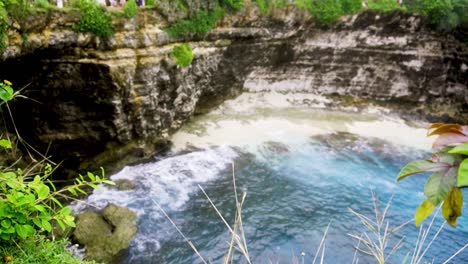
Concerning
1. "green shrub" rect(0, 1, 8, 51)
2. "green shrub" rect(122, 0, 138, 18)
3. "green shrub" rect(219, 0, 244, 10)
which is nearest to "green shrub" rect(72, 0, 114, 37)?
"green shrub" rect(122, 0, 138, 18)

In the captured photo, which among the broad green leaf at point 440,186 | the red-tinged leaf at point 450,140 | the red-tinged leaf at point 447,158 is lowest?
the broad green leaf at point 440,186

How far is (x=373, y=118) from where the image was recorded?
21203mm

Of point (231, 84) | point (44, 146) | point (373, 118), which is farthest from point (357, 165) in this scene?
point (44, 146)

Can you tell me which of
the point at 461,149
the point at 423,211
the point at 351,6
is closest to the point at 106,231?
the point at 423,211

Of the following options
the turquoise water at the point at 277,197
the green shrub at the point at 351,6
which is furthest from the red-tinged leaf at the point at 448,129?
the green shrub at the point at 351,6

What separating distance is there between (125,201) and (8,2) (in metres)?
6.93

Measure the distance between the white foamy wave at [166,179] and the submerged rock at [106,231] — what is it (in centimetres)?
62

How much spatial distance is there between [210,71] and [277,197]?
7747mm

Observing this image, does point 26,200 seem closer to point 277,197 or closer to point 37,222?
point 37,222

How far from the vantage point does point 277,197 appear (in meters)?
13.4

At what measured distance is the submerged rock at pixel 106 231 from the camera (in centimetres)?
974

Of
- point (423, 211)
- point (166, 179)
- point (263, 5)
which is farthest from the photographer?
point (263, 5)

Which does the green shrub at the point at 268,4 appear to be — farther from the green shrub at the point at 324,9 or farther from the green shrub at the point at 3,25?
the green shrub at the point at 3,25

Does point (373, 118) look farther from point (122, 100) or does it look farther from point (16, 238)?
point (16, 238)
